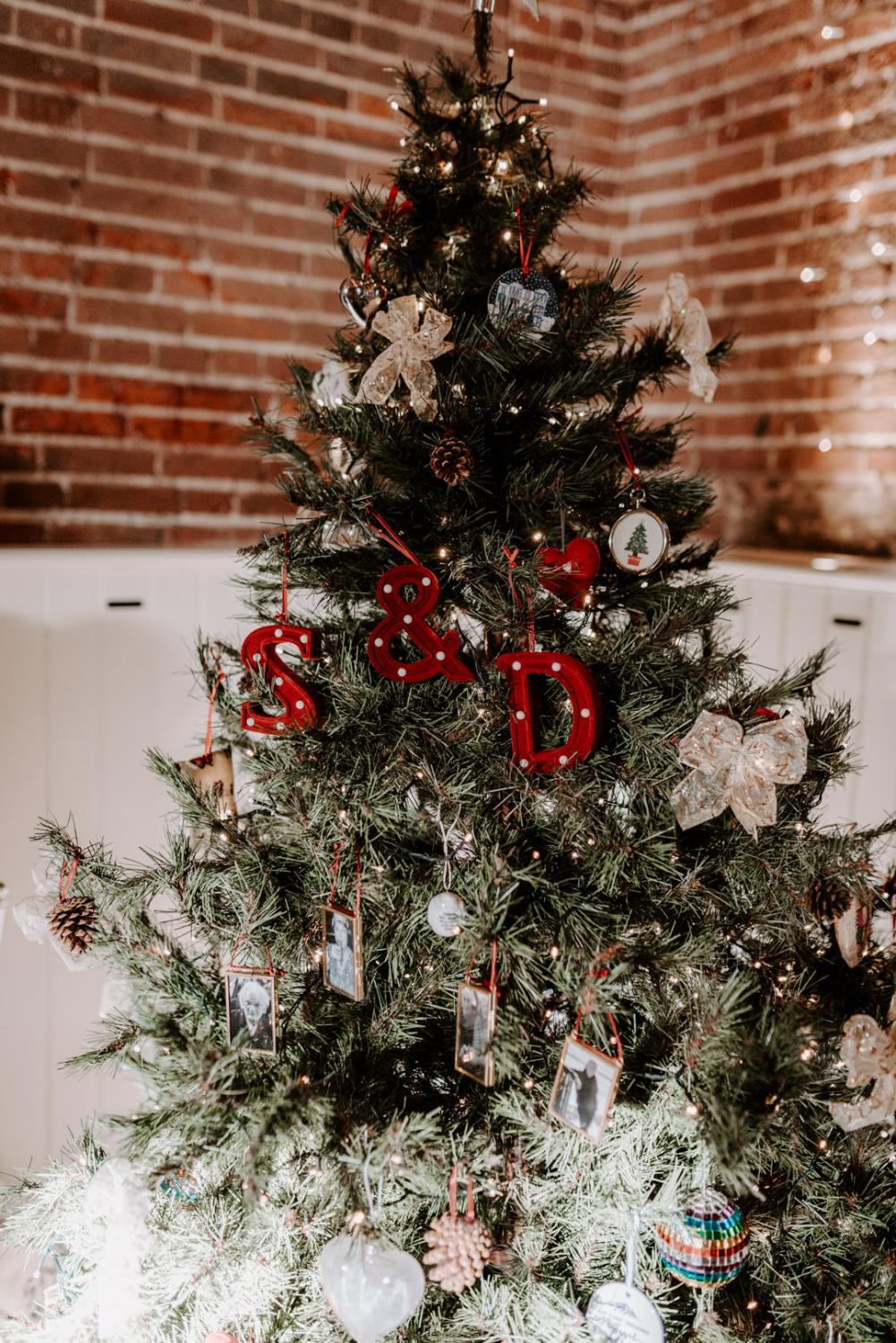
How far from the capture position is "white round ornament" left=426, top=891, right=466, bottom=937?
99cm

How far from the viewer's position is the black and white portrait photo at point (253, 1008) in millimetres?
1006

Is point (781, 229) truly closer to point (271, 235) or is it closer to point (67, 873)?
point (271, 235)

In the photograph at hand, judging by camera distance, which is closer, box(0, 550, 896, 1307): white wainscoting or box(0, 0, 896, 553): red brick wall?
box(0, 550, 896, 1307): white wainscoting

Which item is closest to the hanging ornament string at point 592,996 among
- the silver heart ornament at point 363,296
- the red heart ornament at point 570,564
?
the red heart ornament at point 570,564

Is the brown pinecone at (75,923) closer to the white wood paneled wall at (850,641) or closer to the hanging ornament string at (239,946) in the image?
the hanging ornament string at (239,946)

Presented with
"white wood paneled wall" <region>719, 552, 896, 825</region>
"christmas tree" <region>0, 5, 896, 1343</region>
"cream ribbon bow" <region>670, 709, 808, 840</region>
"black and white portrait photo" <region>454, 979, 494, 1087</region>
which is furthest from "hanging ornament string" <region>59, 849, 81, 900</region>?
"white wood paneled wall" <region>719, 552, 896, 825</region>

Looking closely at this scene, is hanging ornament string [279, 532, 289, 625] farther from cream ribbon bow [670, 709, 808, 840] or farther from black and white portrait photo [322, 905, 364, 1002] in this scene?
cream ribbon bow [670, 709, 808, 840]

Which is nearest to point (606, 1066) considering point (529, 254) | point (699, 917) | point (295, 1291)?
point (699, 917)

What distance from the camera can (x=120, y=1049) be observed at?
103cm

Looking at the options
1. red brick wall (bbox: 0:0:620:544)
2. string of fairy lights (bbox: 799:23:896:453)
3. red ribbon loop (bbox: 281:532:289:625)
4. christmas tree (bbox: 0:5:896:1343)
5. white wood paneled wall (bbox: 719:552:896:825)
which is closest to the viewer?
christmas tree (bbox: 0:5:896:1343)

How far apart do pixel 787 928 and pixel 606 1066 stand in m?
0.31

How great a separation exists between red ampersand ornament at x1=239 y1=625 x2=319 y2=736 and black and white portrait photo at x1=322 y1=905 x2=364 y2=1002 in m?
0.21

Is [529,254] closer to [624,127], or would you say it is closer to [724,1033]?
[724,1033]

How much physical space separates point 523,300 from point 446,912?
2.18 feet
